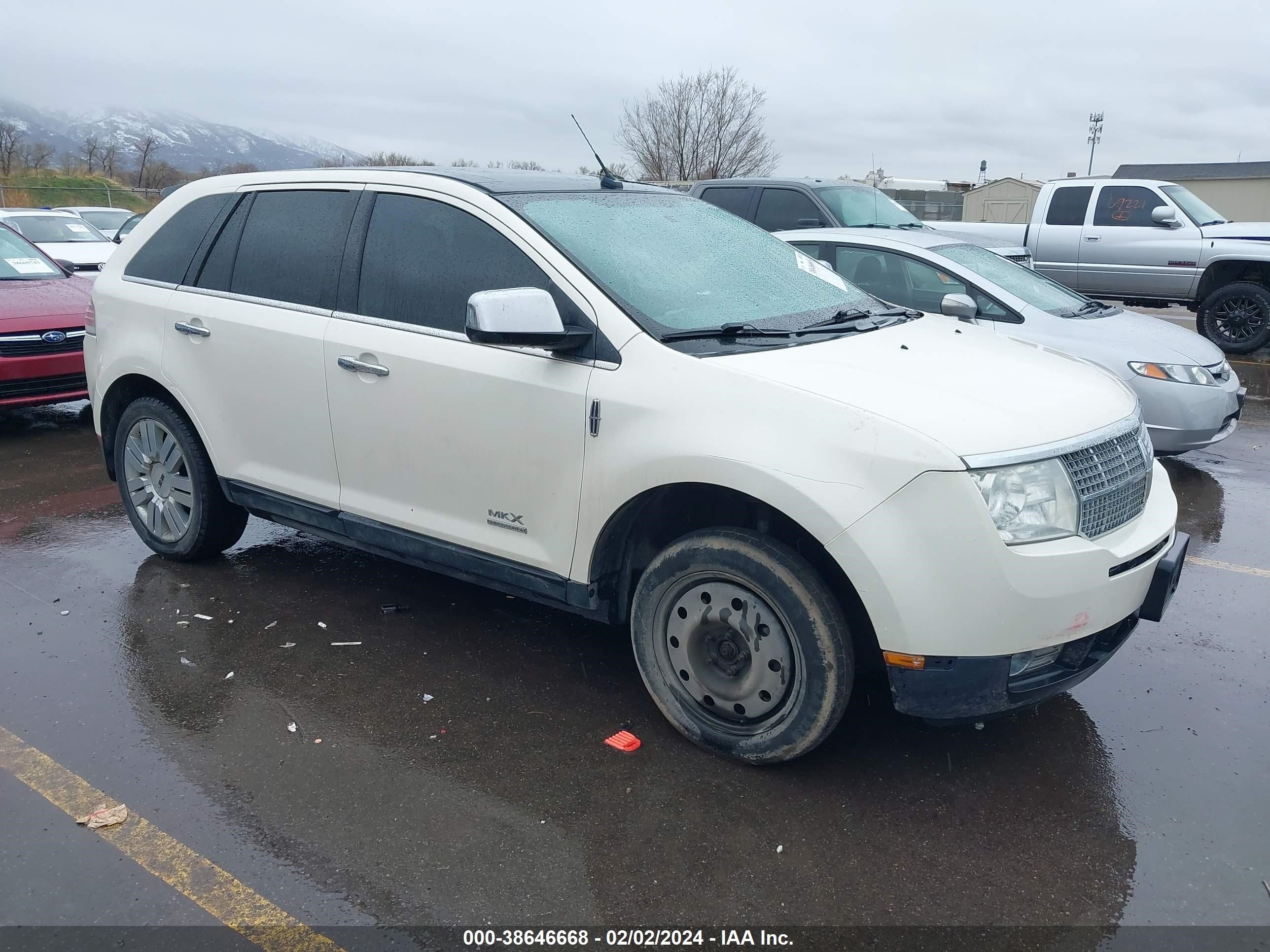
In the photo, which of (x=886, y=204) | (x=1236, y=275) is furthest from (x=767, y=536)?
(x=1236, y=275)

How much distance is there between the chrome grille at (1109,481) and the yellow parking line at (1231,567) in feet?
7.46

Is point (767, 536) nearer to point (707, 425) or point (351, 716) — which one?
point (707, 425)

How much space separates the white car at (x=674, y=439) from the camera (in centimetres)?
295

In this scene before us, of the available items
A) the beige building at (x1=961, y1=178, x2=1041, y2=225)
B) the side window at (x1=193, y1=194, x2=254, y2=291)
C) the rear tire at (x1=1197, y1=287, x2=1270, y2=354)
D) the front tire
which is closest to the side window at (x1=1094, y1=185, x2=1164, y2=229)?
the rear tire at (x1=1197, y1=287, x2=1270, y2=354)

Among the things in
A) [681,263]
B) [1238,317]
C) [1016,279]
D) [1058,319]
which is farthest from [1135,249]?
[681,263]

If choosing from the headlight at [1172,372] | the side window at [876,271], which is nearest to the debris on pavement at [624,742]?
the side window at [876,271]

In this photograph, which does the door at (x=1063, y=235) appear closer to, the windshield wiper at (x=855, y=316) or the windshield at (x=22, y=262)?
the windshield wiper at (x=855, y=316)

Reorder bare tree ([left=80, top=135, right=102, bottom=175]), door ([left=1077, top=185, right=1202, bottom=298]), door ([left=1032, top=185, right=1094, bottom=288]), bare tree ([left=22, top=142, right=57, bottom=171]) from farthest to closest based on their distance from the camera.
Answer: bare tree ([left=80, top=135, right=102, bottom=175])
bare tree ([left=22, top=142, right=57, bottom=171])
door ([left=1032, top=185, right=1094, bottom=288])
door ([left=1077, top=185, right=1202, bottom=298])

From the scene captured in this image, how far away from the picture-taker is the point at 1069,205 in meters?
13.2

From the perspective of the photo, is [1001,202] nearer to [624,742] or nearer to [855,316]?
[855,316]

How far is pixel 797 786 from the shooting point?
10.9ft

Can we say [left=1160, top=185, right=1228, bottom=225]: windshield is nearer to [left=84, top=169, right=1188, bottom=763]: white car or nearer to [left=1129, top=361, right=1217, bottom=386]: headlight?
[left=1129, top=361, right=1217, bottom=386]: headlight

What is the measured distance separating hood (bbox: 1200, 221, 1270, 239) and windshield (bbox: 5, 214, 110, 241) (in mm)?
15333

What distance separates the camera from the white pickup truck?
37.9 feet
